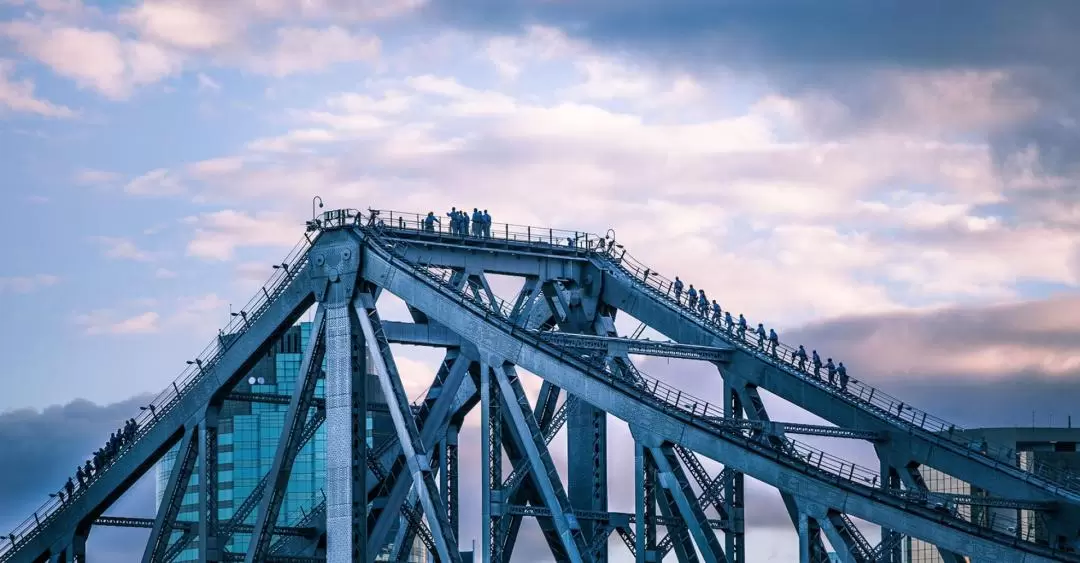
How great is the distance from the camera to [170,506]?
352 feet

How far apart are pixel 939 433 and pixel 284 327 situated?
32.6 m

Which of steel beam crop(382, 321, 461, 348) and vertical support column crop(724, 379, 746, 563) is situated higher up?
steel beam crop(382, 321, 461, 348)

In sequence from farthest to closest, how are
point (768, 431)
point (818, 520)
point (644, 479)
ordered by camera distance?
point (768, 431) < point (644, 479) < point (818, 520)

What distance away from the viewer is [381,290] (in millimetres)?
98312

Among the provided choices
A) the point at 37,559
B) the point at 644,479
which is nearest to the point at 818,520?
the point at 644,479

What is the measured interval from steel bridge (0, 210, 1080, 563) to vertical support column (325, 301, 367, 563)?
10cm

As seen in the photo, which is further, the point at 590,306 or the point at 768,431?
the point at 590,306

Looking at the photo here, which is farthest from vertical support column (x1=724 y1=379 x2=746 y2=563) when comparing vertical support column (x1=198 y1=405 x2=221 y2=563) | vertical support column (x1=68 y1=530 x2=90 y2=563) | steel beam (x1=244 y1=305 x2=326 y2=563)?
vertical support column (x1=68 y1=530 x2=90 y2=563)

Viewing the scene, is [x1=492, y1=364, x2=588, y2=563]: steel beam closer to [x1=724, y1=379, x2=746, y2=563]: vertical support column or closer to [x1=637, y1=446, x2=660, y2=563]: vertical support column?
[x1=637, y1=446, x2=660, y2=563]: vertical support column

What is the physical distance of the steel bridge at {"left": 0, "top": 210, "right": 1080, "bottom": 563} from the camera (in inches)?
3501

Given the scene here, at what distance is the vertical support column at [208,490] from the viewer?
343 ft

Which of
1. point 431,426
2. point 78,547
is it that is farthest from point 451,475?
point 78,547

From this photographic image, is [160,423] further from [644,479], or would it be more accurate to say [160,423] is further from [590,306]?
[644,479]

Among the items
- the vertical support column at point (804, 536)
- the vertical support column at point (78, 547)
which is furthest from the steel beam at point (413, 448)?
the vertical support column at point (78, 547)
